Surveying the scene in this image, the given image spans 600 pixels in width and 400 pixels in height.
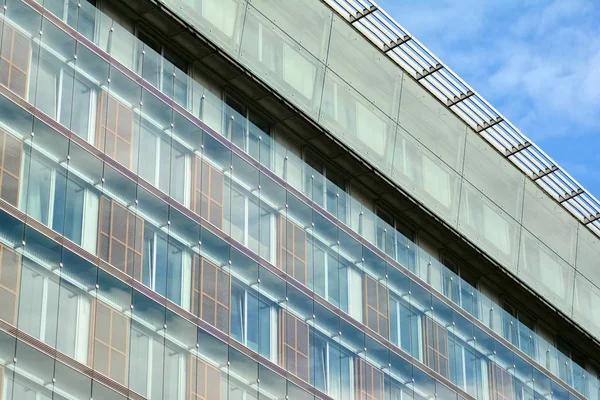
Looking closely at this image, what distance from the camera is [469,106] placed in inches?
1986

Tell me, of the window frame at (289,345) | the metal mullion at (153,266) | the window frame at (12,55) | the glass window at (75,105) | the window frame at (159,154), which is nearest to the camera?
the window frame at (12,55)

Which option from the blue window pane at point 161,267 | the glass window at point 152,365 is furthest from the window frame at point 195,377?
the blue window pane at point 161,267

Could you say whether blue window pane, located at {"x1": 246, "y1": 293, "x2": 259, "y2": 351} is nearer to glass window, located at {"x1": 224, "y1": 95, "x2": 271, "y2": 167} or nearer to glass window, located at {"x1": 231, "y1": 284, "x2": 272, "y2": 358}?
glass window, located at {"x1": 231, "y1": 284, "x2": 272, "y2": 358}

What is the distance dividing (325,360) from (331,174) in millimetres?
6456

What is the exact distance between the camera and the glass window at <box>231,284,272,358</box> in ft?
129

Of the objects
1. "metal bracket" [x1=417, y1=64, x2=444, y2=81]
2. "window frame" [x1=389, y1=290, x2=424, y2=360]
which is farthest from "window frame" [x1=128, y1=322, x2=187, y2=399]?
"metal bracket" [x1=417, y1=64, x2=444, y2=81]

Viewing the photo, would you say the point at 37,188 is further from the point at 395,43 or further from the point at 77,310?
the point at 395,43

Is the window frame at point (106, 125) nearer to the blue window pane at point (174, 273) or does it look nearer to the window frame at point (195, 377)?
the blue window pane at point (174, 273)

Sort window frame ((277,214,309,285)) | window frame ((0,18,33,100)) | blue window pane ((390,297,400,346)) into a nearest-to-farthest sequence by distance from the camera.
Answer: window frame ((0,18,33,100)), window frame ((277,214,309,285)), blue window pane ((390,297,400,346))

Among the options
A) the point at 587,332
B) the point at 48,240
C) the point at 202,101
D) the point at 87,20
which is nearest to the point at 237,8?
the point at 202,101

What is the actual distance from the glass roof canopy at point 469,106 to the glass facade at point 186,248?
40.7 inches

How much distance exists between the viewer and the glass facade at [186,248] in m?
34.0

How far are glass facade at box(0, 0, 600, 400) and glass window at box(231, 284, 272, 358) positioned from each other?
0.05 meters

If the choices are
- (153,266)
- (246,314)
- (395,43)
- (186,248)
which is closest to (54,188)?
(153,266)
